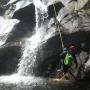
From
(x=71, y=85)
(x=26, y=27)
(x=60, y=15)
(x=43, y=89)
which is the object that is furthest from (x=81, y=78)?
(x=26, y=27)

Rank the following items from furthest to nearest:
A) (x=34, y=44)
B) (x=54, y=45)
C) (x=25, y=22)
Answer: (x=25, y=22) < (x=34, y=44) < (x=54, y=45)

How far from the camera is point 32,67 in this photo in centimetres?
2805

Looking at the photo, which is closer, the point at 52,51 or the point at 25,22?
the point at 52,51

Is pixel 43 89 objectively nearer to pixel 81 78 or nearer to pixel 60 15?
pixel 81 78

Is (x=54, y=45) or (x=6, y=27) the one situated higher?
(x=6, y=27)

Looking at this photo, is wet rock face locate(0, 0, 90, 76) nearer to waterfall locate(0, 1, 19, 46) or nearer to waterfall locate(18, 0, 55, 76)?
waterfall locate(18, 0, 55, 76)

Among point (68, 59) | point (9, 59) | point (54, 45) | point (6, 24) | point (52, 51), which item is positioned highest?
point (6, 24)

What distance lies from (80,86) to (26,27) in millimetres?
14023

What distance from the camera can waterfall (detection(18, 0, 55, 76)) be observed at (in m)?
28.3

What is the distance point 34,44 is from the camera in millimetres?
30156

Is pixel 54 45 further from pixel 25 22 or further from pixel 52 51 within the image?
pixel 25 22

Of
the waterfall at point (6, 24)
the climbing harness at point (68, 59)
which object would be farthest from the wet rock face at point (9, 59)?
the climbing harness at point (68, 59)

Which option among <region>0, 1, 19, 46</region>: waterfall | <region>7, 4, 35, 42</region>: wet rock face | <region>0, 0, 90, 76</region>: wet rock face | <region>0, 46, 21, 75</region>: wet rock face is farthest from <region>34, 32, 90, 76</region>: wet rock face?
<region>0, 1, 19, 46</region>: waterfall

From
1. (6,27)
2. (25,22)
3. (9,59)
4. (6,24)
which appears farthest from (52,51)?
(6,24)
